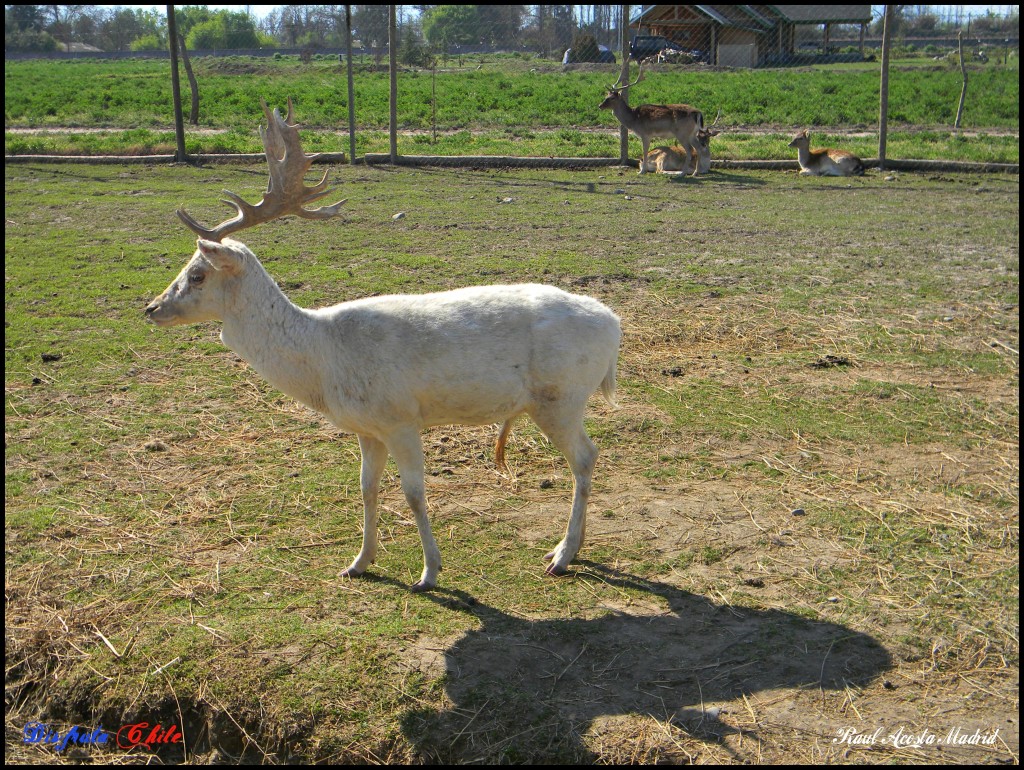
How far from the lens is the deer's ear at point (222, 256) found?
183 inches

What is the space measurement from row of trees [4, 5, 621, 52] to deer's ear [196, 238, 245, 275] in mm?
14364

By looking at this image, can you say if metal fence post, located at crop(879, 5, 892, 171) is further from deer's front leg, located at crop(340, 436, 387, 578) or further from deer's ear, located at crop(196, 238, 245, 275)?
deer's ear, located at crop(196, 238, 245, 275)

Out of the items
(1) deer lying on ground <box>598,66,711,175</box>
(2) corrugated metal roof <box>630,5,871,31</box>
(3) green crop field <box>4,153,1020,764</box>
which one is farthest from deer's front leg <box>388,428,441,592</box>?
(2) corrugated metal roof <box>630,5,871,31</box>

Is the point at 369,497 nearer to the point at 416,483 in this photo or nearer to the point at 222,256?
the point at 416,483

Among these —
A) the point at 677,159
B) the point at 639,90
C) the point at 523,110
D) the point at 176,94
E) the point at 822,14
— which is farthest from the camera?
the point at 822,14

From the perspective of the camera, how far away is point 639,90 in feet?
83.2

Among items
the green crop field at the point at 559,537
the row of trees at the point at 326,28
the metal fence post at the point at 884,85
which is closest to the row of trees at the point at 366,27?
the row of trees at the point at 326,28

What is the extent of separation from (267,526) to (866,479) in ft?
11.7

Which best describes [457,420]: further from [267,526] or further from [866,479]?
[866,479]

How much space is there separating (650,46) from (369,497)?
21.7 meters

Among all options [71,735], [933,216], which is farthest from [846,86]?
[71,735]

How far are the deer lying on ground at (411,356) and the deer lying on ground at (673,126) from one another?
43.3 ft

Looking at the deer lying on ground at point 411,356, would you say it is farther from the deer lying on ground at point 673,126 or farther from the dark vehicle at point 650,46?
the dark vehicle at point 650,46

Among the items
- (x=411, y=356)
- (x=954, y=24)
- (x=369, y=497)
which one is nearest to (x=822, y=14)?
(x=954, y=24)
